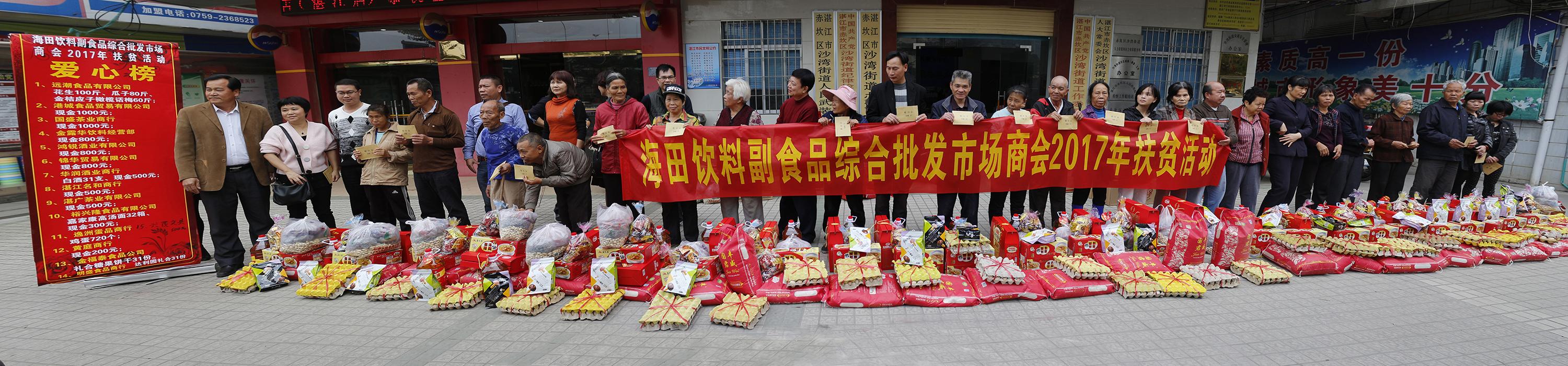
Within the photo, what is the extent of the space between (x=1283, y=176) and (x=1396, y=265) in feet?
4.91

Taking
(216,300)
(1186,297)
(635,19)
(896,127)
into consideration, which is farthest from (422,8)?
(1186,297)

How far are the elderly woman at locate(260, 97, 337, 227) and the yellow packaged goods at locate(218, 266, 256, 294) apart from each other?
25.0 inches

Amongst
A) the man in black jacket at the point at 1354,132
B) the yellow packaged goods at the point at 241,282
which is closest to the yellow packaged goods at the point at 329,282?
the yellow packaged goods at the point at 241,282

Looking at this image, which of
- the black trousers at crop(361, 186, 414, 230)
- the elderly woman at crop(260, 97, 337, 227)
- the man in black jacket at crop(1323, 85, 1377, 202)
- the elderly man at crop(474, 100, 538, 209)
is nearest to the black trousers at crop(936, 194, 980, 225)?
the elderly man at crop(474, 100, 538, 209)

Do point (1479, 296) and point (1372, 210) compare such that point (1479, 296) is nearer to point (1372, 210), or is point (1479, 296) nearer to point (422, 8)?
point (1372, 210)

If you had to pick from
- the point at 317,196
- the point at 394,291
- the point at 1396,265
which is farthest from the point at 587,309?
the point at 1396,265

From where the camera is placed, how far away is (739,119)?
15.5 ft

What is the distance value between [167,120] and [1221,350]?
660cm

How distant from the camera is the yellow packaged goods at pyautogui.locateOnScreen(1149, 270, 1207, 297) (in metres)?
3.57

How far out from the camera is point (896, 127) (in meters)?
4.52

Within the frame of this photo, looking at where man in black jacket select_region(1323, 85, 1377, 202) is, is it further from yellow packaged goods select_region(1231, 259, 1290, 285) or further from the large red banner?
yellow packaged goods select_region(1231, 259, 1290, 285)

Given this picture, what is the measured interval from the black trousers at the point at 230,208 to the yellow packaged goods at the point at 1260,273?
6.85 metres

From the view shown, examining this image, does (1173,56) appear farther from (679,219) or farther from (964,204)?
(679,219)

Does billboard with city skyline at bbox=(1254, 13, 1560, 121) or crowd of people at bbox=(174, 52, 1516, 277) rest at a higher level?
billboard with city skyline at bbox=(1254, 13, 1560, 121)
